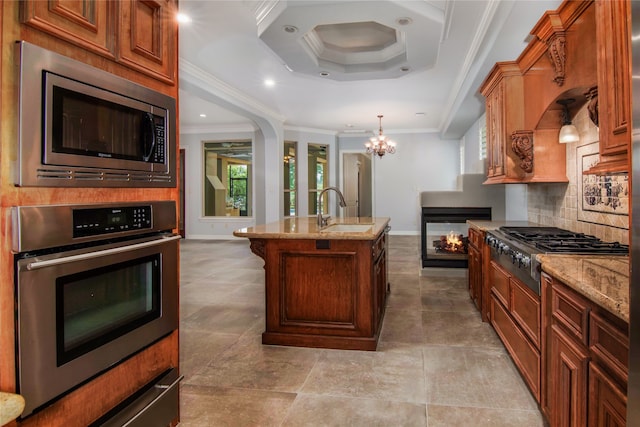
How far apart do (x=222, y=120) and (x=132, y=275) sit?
8164 millimetres

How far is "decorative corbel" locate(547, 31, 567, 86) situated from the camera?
2.62 m

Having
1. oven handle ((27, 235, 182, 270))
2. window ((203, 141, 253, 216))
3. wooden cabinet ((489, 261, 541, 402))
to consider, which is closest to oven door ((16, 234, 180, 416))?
oven handle ((27, 235, 182, 270))

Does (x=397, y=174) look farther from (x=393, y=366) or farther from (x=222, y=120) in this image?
(x=393, y=366)

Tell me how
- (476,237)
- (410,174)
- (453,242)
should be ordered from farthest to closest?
(410,174), (453,242), (476,237)

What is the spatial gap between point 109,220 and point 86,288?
208mm

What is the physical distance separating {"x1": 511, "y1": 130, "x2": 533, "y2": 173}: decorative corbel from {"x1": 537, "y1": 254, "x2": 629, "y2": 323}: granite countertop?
1.59 m

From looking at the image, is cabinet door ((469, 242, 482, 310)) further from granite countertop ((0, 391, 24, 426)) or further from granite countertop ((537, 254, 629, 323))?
granite countertop ((0, 391, 24, 426))

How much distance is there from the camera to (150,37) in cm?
137

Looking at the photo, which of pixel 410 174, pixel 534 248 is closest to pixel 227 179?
pixel 410 174

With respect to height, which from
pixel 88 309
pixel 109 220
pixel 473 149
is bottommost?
pixel 88 309

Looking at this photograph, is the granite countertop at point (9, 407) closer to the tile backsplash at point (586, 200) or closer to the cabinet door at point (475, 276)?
the tile backsplash at point (586, 200)

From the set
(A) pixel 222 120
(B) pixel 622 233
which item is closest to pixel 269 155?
(A) pixel 222 120

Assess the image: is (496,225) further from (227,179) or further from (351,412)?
(227,179)

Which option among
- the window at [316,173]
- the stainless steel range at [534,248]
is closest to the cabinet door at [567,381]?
the stainless steel range at [534,248]
